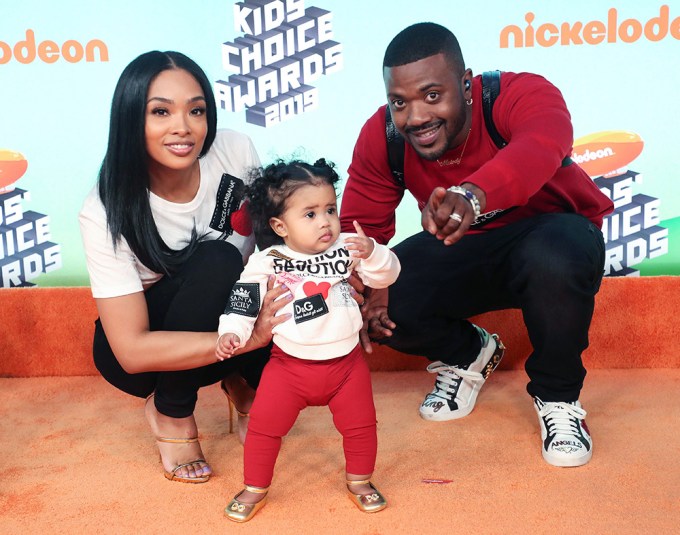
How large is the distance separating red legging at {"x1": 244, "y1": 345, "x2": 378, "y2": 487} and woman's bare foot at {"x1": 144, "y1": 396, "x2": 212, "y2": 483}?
24 centimetres

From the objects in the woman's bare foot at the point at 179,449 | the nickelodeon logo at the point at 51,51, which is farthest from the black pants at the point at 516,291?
the nickelodeon logo at the point at 51,51

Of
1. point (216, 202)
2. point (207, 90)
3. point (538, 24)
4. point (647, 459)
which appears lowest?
point (647, 459)

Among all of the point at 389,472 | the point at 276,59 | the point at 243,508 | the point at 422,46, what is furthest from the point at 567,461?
the point at 276,59

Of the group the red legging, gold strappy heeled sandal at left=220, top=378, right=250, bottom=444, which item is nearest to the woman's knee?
the red legging

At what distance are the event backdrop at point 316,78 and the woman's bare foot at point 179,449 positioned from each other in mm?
Answer: 1080

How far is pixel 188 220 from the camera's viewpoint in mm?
2016

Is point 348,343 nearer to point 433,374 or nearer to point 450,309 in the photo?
point 450,309

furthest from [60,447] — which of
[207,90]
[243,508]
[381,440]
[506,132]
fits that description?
[506,132]

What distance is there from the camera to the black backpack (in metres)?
2.03

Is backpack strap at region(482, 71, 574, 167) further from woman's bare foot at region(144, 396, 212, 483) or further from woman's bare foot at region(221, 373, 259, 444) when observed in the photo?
woman's bare foot at region(144, 396, 212, 483)

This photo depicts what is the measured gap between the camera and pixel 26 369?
2.81 metres

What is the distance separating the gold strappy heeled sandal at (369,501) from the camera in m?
1.74

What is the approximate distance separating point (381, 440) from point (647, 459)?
0.66 metres

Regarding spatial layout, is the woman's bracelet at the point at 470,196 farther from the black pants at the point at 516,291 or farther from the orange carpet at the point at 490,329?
the orange carpet at the point at 490,329
